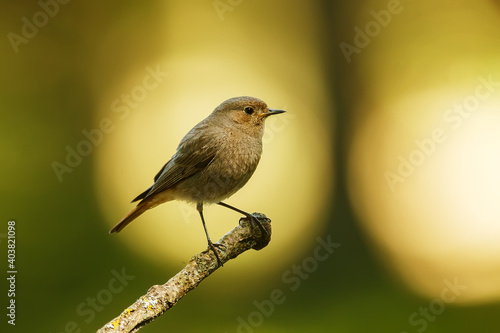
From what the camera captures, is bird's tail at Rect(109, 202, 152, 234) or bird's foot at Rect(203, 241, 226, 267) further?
bird's tail at Rect(109, 202, 152, 234)

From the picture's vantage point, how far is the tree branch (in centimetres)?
210

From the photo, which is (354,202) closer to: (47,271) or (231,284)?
(231,284)

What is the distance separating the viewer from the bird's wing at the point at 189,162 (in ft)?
12.5

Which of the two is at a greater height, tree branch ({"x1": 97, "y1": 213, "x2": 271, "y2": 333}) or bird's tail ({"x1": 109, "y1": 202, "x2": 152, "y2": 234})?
bird's tail ({"x1": 109, "y1": 202, "x2": 152, "y2": 234})

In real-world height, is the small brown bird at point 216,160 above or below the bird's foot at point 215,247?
above

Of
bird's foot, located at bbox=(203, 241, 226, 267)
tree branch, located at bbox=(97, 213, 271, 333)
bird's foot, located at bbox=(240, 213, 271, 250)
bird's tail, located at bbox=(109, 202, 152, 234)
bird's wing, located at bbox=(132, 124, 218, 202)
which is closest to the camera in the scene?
tree branch, located at bbox=(97, 213, 271, 333)

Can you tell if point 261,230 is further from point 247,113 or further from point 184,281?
point 247,113

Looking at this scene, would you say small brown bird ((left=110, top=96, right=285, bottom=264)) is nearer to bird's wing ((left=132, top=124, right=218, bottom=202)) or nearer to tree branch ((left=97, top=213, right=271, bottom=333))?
bird's wing ((left=132, top=124, right=218, bottom=202))

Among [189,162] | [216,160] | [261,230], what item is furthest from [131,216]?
[261,230]

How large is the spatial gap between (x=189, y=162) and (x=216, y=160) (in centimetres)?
23

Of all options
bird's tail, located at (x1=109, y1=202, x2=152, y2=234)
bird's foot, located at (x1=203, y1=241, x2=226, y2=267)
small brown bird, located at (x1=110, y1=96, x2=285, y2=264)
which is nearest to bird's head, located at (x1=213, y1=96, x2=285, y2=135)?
small brown bird, located at (x1=110, y1=96, x2=285, y2=264)

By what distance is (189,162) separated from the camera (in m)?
3.88

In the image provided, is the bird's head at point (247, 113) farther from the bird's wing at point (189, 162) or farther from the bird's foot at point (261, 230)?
the bird's foot at point (261, 230)

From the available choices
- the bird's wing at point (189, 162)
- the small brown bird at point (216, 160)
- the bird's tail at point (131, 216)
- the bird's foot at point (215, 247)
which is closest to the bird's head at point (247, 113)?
the small brown bird at point (216, 160)
